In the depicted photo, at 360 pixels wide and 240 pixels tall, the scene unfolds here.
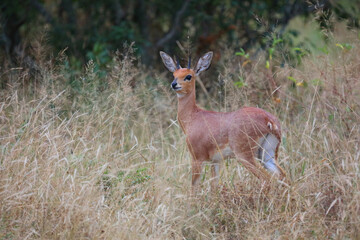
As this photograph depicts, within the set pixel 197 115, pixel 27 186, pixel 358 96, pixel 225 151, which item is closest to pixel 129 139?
pixel 197 115

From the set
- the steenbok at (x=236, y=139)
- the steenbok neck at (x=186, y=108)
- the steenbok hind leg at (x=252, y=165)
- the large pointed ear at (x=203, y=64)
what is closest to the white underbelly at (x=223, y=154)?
the steenbok at (x=236, y=139)

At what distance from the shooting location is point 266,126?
4.89 meters

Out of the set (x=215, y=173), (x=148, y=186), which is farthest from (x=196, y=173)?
(x=148, y=186)

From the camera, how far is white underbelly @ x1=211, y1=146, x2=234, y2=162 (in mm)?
4988

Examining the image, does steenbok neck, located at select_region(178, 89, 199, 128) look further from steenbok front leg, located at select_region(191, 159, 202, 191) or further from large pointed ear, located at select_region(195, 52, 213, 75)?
steenbok front leg, located at select_region(191, 159, 202, 191)

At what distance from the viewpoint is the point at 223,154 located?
198 inches

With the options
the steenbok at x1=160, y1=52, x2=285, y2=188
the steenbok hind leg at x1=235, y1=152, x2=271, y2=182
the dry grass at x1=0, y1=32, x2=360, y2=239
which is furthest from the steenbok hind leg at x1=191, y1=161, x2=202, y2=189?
the steenbok hind leg at x1=235, y1=152, x2=271, y2=182

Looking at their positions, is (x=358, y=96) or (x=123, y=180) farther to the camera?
(x=358, y=96)

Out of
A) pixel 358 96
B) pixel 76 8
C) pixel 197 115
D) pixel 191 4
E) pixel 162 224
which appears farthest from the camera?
pixel 76 8

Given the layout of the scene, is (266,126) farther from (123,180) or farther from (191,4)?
(191,4)

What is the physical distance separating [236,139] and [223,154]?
223 mm

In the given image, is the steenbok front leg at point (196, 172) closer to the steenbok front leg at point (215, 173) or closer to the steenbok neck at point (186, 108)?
the steenbok front leg at point (215, 173)

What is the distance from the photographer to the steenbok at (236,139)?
16.0 feet

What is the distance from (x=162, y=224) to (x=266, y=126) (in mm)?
1388
